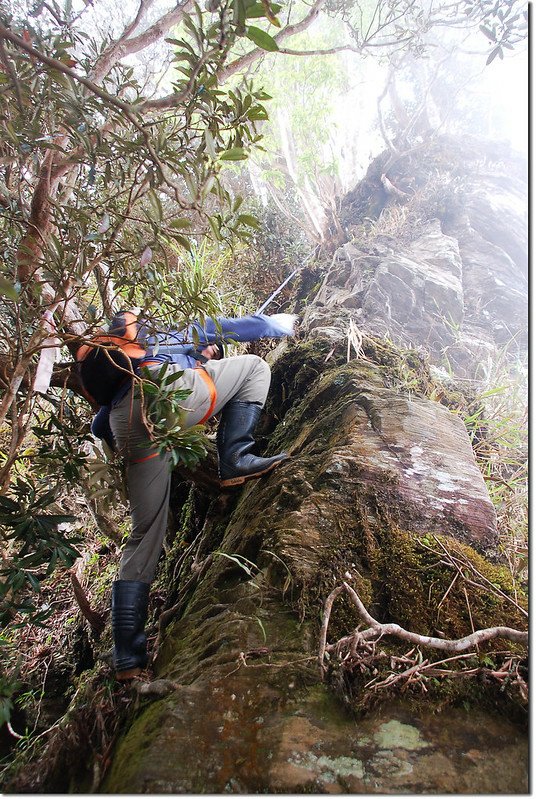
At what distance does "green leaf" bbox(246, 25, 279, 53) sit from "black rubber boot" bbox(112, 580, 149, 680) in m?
1.98

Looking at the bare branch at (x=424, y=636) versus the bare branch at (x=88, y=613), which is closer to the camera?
the bare branch at (x=424, y=636)

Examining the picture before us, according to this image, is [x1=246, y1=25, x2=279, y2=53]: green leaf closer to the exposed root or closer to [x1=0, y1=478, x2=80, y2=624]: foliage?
the exposed root

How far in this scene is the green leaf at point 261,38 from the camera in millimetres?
1011

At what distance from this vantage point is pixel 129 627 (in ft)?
5.88

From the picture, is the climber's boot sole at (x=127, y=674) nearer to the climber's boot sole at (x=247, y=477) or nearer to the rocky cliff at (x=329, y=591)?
the rocky cliff at (x=329, y=591)

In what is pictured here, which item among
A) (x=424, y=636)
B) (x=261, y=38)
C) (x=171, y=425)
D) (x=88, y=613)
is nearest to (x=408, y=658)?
(x=424, y=636)

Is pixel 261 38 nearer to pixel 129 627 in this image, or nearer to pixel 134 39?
pixel 134 39

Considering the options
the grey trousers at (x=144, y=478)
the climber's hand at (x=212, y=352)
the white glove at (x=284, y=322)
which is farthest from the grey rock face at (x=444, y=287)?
the grey trousers at (x=144, y=478)

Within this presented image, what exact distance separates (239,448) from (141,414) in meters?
0.78

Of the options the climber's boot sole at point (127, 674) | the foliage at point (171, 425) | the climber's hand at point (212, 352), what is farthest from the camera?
the climber's hand at point (212, 352)

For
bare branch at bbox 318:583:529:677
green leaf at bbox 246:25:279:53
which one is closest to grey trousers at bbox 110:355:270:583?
bare branch at bbox 318:583:529:677

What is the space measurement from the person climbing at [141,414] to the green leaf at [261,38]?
0.91 meters

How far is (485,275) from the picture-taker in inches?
213

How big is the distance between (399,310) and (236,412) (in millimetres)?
2363
